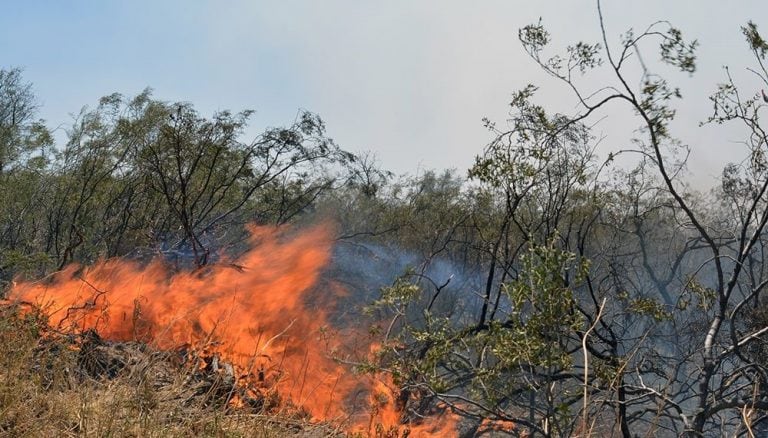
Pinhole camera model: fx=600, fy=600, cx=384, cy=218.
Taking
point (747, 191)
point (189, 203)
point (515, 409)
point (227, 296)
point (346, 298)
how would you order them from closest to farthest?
point (227, 296), point (747, 191), point (515, 409), point (346, 298), point (189, 203)

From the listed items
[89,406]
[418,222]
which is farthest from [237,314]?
[418,222]

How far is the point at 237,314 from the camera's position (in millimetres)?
8781

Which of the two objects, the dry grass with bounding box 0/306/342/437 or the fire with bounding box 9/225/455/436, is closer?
the dry grass with bounding box 0/306/342/437

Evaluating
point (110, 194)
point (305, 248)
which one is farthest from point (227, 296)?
point (110, 194)

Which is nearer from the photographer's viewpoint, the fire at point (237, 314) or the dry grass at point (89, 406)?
the dry grass at point (89, 406)

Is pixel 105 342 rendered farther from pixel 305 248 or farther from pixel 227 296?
pixel 305 248

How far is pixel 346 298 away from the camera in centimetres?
1506

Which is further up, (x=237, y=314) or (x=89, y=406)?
(x=237, y=314)

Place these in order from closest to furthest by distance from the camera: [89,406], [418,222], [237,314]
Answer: [89,406] < [237,314] < [418,222]

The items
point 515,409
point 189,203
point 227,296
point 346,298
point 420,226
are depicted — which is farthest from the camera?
point 420,226

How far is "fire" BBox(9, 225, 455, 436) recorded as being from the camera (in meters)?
7.55

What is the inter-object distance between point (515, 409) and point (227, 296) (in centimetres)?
639

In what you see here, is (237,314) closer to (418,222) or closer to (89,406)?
(89,406)

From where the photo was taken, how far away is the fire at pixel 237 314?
7.55m
